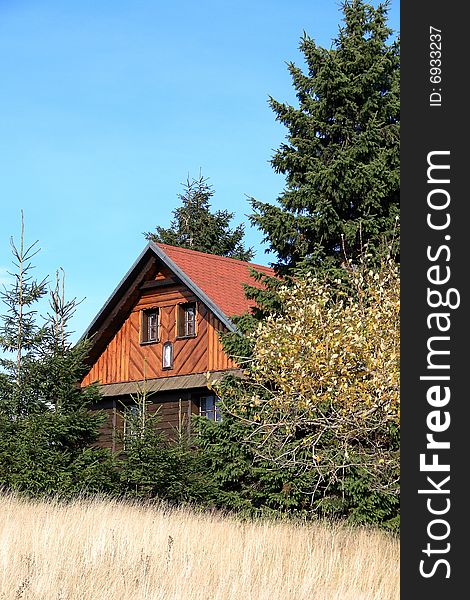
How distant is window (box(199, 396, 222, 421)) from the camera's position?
80.1 ft

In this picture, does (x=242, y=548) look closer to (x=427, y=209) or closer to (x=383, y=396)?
(x=383, y=396)

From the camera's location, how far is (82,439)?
2191cm

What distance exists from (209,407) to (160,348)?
228 centimetres

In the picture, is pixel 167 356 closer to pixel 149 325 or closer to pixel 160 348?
pixel 160 348

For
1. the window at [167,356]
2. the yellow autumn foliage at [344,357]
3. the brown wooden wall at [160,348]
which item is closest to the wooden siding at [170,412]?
the brown wooden wall at [160,348]

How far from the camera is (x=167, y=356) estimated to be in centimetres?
2520

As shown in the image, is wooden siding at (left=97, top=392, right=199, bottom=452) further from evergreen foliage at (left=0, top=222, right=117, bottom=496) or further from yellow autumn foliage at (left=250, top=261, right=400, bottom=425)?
yellow autumn foliage at (left=250, top=261, right=400, bottom=425)

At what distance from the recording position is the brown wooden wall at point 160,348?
2392 cm

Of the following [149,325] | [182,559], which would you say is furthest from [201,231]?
[182,559]

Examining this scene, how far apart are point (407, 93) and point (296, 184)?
37.8ft

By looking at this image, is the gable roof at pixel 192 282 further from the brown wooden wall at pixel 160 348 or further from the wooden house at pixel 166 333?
the brown wooden wall at pixel 160 348

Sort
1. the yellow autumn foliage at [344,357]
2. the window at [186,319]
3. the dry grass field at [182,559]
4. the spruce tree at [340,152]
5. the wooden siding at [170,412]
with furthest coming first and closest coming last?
the window at [186,319] → the wooden siding at [170,412] → the spruce tree at [340,152] → the yellow autumn foliage at [344,357] → the dry grass field at [182,559]

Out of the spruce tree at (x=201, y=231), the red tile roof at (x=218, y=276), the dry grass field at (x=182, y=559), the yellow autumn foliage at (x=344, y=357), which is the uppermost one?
the spruce tree at (x=201, y=231)

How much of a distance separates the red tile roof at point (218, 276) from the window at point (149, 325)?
6.26 feet
